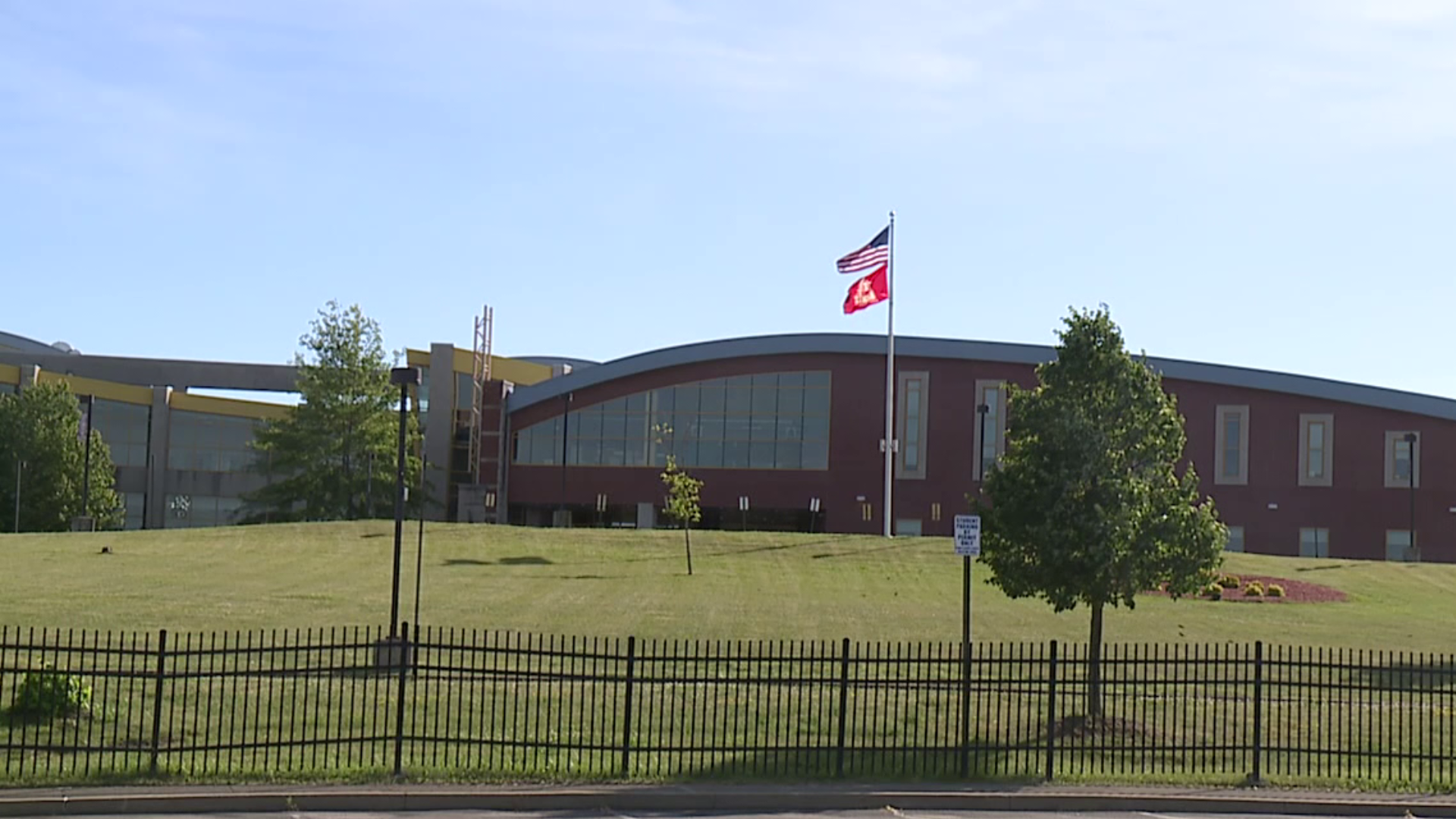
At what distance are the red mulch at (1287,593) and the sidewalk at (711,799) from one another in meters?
25.2

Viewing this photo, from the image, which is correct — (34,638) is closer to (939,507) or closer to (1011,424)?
(1011,424)

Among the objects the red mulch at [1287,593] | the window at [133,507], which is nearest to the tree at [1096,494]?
the red mulch at [1287,593]

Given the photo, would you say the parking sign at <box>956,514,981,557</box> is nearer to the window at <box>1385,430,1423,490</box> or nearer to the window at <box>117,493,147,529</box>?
the window at <box>1385,430,1423,490</box>

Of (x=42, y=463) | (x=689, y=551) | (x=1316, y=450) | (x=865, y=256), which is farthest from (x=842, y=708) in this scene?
(x=1316, y=450)

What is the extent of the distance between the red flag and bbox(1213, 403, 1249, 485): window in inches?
914

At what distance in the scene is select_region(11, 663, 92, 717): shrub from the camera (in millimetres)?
17266

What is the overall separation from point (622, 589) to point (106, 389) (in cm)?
5829

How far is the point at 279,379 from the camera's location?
9594 cm

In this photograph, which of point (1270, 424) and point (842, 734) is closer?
point (842, 734)

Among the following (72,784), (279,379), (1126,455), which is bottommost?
(72,784)

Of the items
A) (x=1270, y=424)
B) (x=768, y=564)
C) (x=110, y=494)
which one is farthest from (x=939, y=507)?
(x=110, y=494)

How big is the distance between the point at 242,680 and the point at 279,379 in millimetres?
77871

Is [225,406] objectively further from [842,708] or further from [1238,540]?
[842,708]

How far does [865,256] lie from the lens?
61.4m
